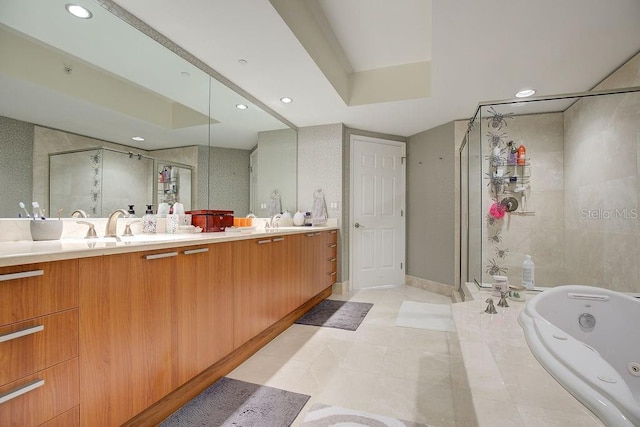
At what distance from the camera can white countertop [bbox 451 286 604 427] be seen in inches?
36.1

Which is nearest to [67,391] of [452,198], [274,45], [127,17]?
[127,17]

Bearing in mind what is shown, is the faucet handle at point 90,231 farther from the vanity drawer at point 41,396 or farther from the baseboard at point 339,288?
the baseboard at point 339,288

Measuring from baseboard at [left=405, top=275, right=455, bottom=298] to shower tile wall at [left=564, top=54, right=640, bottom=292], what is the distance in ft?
4.16

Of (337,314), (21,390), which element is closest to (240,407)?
(21,390)

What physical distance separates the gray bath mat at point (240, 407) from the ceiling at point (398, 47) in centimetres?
220

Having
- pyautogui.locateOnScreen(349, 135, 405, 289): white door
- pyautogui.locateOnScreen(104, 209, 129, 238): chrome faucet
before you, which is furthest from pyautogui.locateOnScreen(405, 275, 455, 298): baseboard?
pyautogui.locateOnScreen(104, 209, 129, 238): chrome faucet

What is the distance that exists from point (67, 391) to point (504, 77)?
3.37 m

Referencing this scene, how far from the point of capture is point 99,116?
5.41 feet

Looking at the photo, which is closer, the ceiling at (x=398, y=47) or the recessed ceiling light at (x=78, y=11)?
the recessed ceiling light at (x=78, y=11)

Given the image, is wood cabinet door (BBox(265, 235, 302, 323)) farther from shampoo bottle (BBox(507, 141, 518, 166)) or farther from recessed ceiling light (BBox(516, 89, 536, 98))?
recessed ceiling light (BBox(516, 89, 536, 98))

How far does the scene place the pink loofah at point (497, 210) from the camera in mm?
3281

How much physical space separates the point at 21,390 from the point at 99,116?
138cm

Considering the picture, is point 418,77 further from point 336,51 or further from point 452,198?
point 452,198

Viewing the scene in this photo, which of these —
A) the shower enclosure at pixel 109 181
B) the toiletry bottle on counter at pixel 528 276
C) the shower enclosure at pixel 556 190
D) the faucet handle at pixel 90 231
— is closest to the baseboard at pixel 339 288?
the shower enclosure at pixel 556 190
